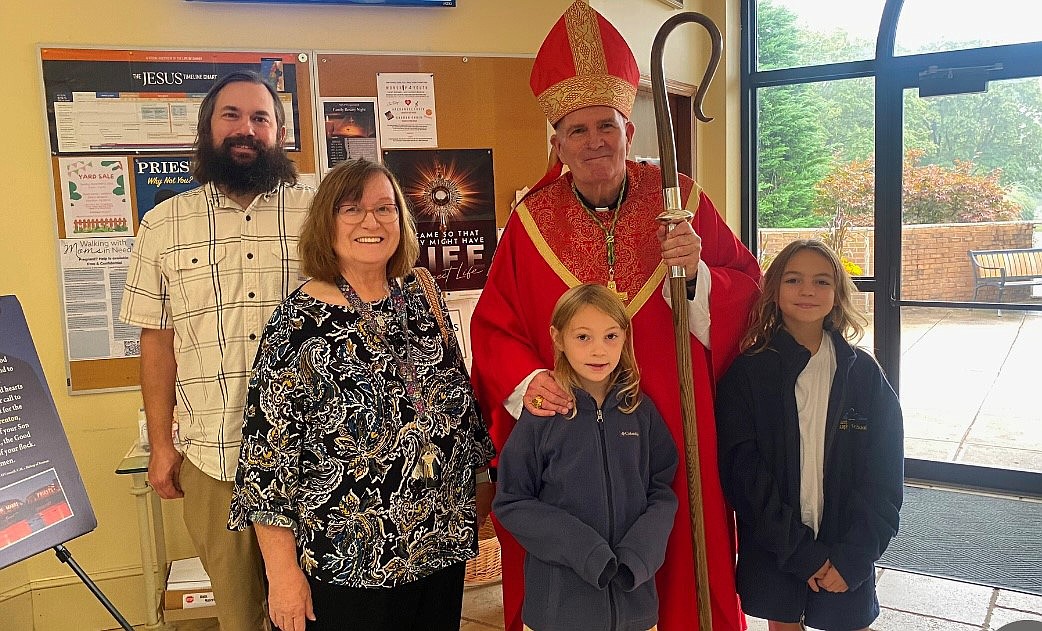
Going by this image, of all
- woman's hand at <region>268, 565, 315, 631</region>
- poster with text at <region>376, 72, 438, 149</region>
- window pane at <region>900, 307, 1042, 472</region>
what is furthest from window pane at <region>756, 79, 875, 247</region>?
woman's hand at <region>268, 565, 315, 631</region>

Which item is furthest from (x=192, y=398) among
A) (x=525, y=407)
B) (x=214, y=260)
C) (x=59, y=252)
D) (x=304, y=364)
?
(x=59, y=252)

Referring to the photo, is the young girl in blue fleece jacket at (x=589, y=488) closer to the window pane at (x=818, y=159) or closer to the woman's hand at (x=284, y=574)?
the woman's hand at (x=284, y=574)

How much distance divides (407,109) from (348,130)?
242 millimetres

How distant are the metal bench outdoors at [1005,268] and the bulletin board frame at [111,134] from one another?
11.5 ft

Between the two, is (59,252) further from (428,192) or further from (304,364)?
(304,364)

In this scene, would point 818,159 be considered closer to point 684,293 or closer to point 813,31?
point 813,31

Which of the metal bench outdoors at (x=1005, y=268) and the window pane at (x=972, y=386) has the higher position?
the metal bench outdoors at (x=1005, y=268)

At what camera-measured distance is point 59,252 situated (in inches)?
118

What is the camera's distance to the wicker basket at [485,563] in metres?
3.35

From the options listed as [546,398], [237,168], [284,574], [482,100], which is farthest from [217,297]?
[482,100]

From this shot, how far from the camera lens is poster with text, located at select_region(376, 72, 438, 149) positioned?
331cm

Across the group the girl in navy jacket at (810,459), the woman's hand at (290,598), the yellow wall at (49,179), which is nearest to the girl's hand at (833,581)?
the girl in navy jacket at (810,459)

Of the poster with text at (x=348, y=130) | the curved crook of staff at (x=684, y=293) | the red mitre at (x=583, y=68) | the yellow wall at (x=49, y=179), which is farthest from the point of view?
the poster with text at (x=348, y=130)

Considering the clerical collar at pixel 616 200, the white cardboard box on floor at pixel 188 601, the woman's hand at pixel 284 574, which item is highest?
the clerical collar at pixel 616 200
